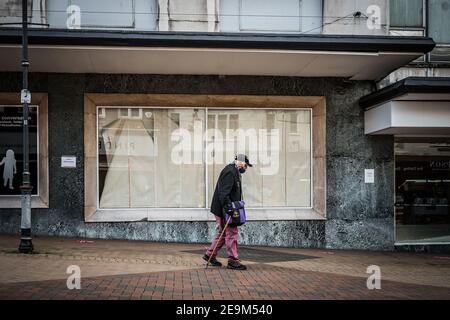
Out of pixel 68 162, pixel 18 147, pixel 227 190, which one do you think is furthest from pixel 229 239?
pixel 18 147

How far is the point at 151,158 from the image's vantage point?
15008 mm

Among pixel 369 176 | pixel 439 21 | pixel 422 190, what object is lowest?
pixel 422 190

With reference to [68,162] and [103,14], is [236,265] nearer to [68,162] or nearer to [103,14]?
[68,162]

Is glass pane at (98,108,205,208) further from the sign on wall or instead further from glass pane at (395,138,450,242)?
glass pane at (395,138,450,242)

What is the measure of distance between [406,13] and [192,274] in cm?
983

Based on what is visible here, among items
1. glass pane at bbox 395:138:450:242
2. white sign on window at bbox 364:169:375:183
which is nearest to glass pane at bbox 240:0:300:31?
white sign on window at bbox 364:169:375:183

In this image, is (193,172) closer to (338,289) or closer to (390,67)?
(390,67)

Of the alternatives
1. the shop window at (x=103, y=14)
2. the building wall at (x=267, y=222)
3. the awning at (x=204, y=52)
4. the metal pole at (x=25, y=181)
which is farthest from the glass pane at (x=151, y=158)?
the metal pole at (x=25, y=181)

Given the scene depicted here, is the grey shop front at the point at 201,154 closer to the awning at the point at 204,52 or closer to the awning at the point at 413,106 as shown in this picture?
the awning at the point at 204,52

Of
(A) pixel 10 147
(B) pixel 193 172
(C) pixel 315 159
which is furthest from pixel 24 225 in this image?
(C) pixel 315 159

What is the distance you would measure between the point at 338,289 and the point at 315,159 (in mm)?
6682

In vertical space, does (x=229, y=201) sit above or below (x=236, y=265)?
above

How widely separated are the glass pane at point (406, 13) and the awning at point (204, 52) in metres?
1.89

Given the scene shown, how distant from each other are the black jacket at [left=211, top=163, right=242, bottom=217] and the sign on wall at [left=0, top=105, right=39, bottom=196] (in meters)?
5.93
